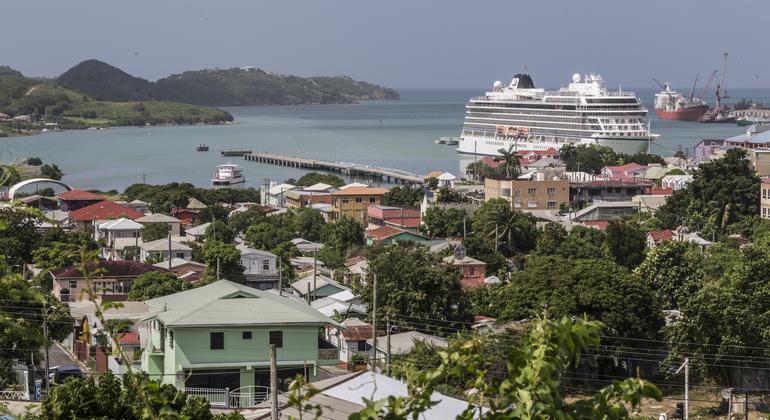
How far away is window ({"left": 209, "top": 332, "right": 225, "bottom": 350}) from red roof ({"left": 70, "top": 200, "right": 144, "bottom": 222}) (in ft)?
61.1

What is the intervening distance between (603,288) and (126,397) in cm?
847

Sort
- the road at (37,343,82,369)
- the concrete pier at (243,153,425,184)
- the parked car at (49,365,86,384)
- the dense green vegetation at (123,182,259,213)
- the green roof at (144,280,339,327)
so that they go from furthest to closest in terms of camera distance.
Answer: the concrete pier at (243,153,425,184)
the dense green vegetation at (123,182,259,213)
the road at (37,343,82,369)
the parked car at (49,365,86,384)
the green roof at (144,280,339,327)

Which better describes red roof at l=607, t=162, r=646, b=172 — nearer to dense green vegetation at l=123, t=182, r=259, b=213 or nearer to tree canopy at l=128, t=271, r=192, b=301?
dense green vegetation at l=123, t=182, r=259, b=213

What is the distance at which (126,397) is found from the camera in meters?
7.46

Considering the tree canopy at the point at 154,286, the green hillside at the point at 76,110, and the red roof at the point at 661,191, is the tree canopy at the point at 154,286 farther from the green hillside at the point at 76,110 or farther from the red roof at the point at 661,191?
the green hillside at the point at 76,110

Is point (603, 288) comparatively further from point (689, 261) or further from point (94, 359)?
point (94, 359)

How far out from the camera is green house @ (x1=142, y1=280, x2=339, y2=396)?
11742 millimetres

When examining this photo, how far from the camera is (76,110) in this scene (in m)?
122

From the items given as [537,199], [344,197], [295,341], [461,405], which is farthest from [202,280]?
[537,199]

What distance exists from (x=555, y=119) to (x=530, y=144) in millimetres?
1901

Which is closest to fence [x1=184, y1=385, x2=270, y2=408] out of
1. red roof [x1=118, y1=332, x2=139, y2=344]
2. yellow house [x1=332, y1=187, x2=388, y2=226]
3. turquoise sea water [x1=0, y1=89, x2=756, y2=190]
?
red roof [x1=118, y1=332, x2=139, y2=344]

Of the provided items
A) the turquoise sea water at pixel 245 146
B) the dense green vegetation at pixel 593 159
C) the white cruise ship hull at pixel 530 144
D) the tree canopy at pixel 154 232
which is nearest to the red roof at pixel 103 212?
the tree canopy at pixel 154 232

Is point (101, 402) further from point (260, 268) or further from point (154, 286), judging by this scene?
point (260, 268)

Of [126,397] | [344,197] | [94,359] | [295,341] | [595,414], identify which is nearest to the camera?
[595,414]
